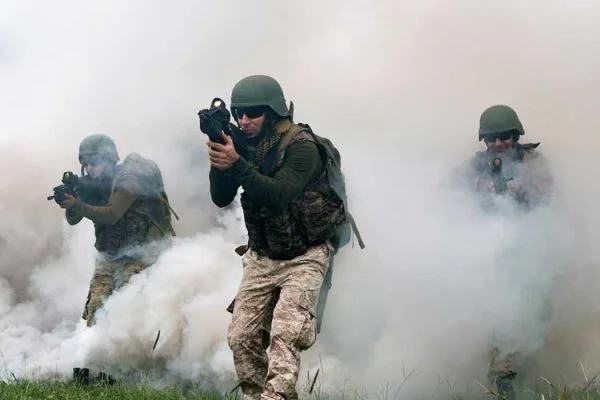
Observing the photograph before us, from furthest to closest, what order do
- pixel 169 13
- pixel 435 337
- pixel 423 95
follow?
pixel 169 13 → pixel 423 95 → pixel 435 337

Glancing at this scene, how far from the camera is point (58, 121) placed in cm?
1101

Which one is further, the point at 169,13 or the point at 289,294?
the point at 169,13

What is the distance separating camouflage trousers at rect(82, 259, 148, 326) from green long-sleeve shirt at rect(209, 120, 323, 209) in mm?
2883

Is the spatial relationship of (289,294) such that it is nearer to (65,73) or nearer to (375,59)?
(375,59)

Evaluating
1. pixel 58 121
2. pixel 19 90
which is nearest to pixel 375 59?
pixel 58 121

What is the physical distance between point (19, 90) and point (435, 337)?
675 centimetres

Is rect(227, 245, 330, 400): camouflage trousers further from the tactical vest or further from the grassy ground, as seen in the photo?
the grassy ground

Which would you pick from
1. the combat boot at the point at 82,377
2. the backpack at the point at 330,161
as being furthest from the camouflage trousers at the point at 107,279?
the backpack at the point at 330,161

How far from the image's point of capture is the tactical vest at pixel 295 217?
5.23 metres

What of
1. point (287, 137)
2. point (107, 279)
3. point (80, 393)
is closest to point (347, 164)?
point (107, 279)

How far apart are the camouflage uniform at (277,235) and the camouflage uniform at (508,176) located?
1641 millimetres

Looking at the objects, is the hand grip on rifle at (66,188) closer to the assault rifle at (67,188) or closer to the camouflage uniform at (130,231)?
the assault rifle at (67,188)

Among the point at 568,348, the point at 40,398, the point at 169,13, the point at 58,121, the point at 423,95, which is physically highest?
the point at 169,13

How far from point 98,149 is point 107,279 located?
1055 mm
